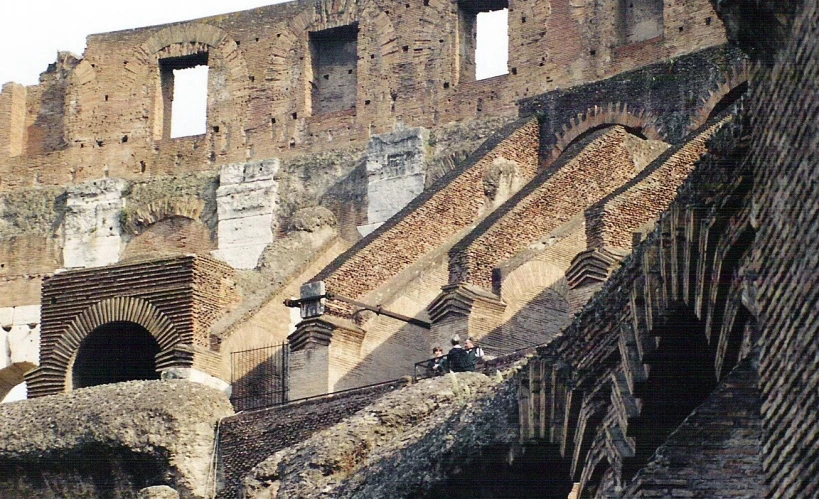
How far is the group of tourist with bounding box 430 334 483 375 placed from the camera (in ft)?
71.7

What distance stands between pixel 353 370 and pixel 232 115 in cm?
1030

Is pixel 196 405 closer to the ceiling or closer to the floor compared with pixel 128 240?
closer to the floor

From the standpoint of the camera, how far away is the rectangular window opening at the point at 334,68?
115ft

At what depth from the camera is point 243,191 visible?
3450cm

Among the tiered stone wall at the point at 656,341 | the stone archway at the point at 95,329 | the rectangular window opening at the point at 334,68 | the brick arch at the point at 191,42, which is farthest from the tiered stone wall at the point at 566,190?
the tiered stone wall at the point at 656,341

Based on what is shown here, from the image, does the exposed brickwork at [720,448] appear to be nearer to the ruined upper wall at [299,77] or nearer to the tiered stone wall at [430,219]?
the tiered stone wall at [430,219]

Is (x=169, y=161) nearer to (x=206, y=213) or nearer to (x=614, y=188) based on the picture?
(x=206, y=213)

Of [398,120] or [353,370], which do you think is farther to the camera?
[398,120]

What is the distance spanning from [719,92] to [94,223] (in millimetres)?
12010

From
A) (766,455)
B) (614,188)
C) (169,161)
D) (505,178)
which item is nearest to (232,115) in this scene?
(169,161)

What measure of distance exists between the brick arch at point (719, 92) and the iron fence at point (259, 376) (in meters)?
6.73

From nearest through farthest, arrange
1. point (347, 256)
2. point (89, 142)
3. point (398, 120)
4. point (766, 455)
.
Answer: point (766, 455)
point (347, 256)
point (398, 120)
point (89, 142)

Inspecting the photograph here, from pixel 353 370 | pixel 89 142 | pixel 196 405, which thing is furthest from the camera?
pixel 89 142

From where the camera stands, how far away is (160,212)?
35062 millimetres
